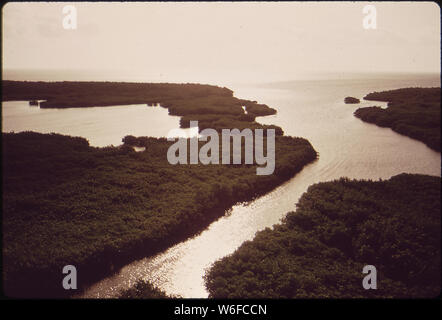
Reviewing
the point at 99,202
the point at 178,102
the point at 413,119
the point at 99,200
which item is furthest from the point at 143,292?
the point at 178,102

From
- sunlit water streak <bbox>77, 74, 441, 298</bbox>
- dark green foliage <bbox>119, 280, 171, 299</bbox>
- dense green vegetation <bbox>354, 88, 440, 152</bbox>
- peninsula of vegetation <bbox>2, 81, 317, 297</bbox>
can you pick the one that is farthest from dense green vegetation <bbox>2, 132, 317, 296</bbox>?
dense green vegetation <bbox>354, 88, 440, 152</bbox>

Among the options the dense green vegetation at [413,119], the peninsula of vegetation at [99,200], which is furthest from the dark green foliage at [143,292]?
the dense green vegetation at [413,119]

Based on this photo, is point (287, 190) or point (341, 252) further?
point (287, 190)

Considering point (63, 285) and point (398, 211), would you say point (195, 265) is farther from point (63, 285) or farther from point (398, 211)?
point (398, 211)

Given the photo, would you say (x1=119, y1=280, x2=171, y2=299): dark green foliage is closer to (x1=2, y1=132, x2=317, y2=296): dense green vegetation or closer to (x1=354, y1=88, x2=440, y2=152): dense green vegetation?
(x1=2, y1=132, x2=317, y2=296): dense green vegetation

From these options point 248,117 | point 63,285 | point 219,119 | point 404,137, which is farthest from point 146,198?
point 404,137

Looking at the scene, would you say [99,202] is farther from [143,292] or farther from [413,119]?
[413,119]

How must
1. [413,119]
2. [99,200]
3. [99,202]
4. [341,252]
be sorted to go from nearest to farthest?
[341,252], [99,202], [99,200], [413,119]
